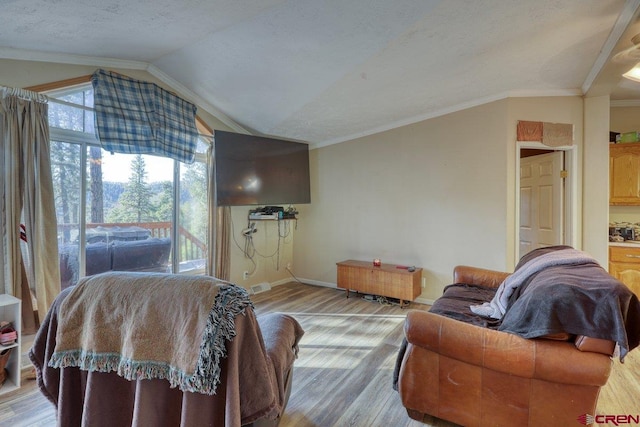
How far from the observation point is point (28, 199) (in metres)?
2.35

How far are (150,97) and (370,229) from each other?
10.3 ft

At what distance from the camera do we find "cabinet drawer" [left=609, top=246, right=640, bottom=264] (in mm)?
3357

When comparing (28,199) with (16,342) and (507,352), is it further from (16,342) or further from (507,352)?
(507,352)

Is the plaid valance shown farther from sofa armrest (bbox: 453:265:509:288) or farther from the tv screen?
sofa armrest (bbox: 453:265:509:288)

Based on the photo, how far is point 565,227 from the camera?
348 cm

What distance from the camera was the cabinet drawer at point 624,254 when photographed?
336 centimetres

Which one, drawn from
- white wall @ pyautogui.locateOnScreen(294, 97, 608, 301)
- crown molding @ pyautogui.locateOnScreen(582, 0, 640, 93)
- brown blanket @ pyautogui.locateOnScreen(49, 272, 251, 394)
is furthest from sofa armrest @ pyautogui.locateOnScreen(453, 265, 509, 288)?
brown blanket @ pyautogui.locateOnScreen(49, 272, 251, 394)

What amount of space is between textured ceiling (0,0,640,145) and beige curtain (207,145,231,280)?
2.94ft

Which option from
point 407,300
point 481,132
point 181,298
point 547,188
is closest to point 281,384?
point 181,298

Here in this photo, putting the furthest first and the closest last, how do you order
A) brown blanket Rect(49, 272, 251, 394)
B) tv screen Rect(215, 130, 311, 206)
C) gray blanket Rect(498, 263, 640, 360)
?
1. tv screen Rect(215, 130, 311, 206)
2. gray blanket Rect(498, 263, 640, 360)
3. brown blanket Rect(49, 272, 251, 394)

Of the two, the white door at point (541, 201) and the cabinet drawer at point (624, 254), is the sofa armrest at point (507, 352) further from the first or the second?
the cabinet drawer at point (624, 254)

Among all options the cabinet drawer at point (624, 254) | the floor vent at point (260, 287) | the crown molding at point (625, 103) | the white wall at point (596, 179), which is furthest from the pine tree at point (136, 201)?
the crown molding at point (625, 103)

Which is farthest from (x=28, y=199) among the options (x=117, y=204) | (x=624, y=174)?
(x=624, y=174)

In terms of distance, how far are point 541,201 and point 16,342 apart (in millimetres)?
5250
